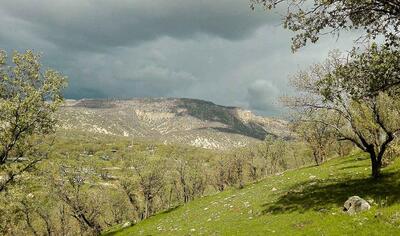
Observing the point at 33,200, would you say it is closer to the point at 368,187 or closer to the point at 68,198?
the point at 368,187

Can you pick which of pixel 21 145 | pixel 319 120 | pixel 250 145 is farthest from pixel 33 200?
pixel 250 145

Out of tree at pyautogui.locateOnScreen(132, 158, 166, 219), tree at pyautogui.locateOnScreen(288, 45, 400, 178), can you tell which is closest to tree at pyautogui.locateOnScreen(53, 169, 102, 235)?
tree at pyautogui.locateOnScreen(132, 158, 166, 219)

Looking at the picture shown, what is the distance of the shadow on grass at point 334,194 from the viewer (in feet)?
100

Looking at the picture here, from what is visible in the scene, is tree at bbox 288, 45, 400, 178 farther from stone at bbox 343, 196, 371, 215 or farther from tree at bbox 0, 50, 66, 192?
tree at bbox 0, 50, 66, 192

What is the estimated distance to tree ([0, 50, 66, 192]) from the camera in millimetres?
33344

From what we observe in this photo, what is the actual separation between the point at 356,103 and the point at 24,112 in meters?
28.8

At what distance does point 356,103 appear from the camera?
35312 millimetres

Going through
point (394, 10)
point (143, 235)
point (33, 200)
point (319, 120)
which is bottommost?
point (143, 235)

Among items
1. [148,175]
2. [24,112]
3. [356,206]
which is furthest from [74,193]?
[356,206]

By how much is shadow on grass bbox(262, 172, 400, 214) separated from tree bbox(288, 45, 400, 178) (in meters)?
2.67

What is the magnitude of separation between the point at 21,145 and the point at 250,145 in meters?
112

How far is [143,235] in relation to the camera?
5234cm

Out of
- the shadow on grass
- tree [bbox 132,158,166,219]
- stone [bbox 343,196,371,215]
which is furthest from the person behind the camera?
tree [bbox 132,158,166,219]

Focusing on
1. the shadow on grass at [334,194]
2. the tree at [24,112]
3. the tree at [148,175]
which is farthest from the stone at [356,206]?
the tree at [148,175]
